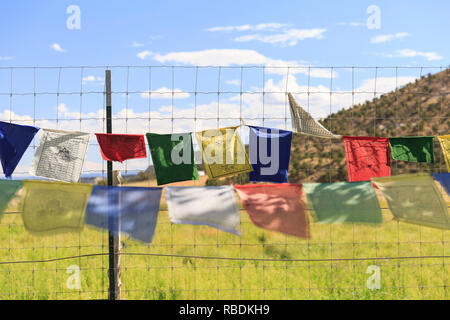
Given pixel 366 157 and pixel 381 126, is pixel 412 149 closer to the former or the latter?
pixel 366 157

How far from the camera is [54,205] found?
405 cm

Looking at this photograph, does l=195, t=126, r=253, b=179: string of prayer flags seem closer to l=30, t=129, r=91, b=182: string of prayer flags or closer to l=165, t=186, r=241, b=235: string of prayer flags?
l=165, t=186, r=241, b=235: string of prayer flags

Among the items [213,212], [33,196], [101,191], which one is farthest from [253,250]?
[33,196]

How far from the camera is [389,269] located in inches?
220

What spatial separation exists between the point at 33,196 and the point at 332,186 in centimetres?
269

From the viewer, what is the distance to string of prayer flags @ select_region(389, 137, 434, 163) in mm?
4319

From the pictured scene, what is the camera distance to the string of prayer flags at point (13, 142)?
415 centimetres

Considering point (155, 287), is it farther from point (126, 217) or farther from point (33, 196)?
point (33, 196)

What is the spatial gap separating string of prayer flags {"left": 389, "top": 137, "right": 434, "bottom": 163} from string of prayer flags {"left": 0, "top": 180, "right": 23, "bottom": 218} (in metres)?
3.49

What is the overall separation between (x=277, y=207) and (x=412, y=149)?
1432mm

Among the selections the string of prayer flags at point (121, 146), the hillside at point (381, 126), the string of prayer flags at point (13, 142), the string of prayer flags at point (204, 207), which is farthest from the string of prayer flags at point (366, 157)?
the hillside at point (381, 126)

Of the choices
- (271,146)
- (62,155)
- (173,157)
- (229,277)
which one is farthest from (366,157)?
(62,155)

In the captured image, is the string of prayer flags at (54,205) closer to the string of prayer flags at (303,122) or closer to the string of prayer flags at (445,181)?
the string of prayer flags at (303,122)

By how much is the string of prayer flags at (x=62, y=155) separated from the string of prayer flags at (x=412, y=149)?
2.88m
